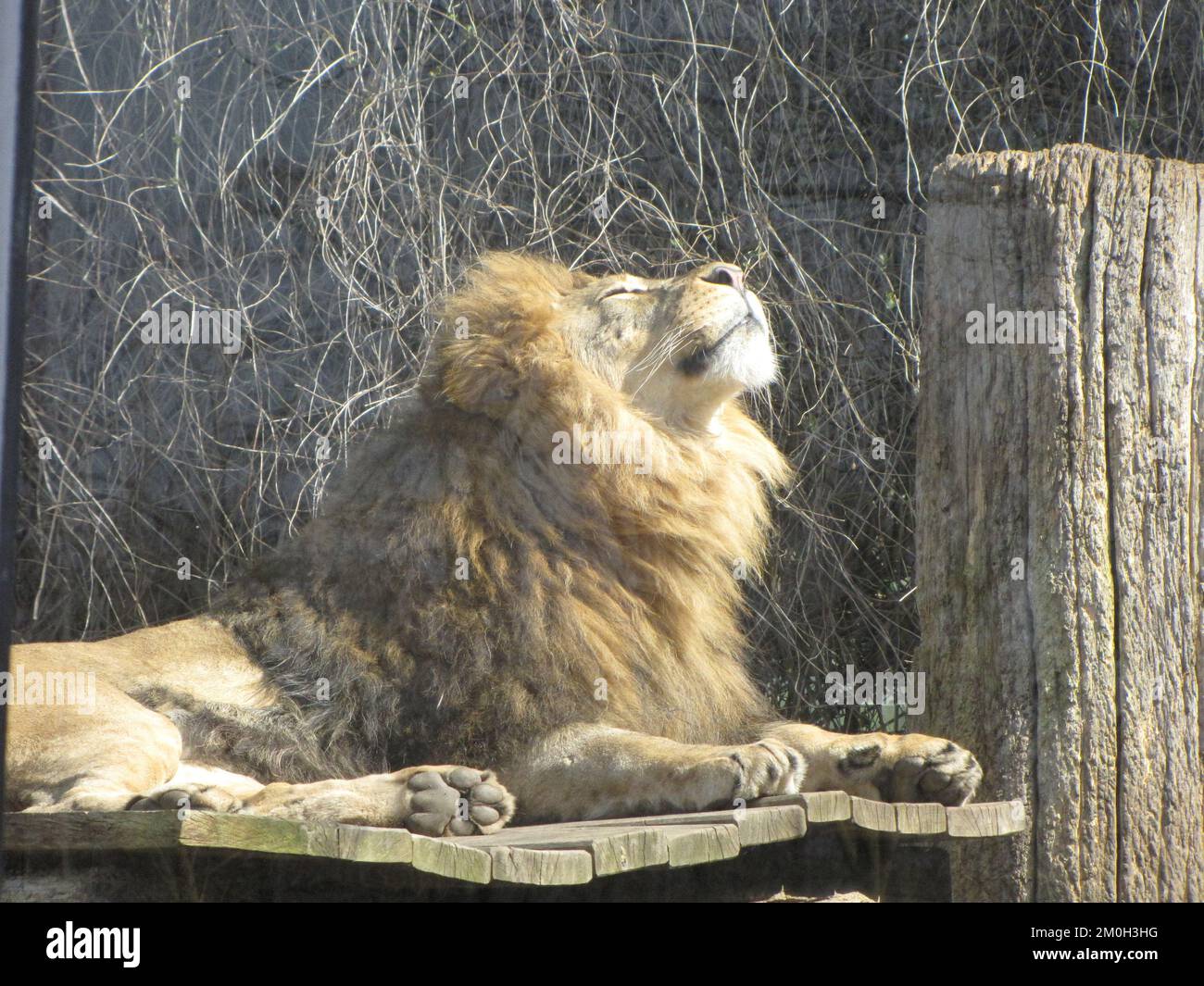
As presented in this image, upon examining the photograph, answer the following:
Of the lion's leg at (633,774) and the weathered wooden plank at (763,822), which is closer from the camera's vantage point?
the weathered wooden plank at (763,822)

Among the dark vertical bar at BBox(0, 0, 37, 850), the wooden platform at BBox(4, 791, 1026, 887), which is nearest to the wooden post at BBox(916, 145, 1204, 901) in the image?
the wooden platform at BBox(4, 791, 1026, 887)

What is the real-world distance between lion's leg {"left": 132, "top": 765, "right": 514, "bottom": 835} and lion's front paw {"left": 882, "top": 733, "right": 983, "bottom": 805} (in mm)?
790

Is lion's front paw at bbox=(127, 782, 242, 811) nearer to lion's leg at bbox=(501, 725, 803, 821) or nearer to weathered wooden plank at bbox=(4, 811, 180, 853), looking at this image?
weathered wooden plank at bbox=(4, 811, 180, 853)

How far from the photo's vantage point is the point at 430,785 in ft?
9.13

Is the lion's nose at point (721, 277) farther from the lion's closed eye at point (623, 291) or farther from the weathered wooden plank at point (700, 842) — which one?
the weathered wooden plank at point (700, 842)

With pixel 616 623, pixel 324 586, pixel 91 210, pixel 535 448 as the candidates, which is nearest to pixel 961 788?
pixel 616 623

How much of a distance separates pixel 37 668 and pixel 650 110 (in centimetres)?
285

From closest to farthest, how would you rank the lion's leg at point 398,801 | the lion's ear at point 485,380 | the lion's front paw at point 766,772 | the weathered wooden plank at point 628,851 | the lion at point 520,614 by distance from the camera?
the weathered wooden plank at point 628,851
the lion's leg at point 398,801
the lion's front paw at point 766,772
the lion at point 520,614
the lion's ear at point 485,380

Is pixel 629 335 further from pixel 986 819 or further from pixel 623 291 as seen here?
pixel 986 819

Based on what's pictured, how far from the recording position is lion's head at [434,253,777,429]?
12.1 ft

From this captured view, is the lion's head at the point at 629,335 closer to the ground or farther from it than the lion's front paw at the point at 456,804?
farther from it

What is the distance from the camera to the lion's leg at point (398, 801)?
2.73 m

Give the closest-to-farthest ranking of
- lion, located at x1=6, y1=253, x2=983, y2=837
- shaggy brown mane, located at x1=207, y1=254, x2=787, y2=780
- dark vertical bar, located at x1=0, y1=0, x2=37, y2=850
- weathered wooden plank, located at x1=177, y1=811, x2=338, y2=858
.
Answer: dark vertical bar, located at x1=0, y1=0, x2=37, y2=850 → weathered wooden plank, located at x1=177, y1=811, x2=338, y2=858 → lion, located at x1=6, y1=253, x2=983, y2=837 → shaggy brown mane, located at x1=207, y1=254, x2=787, y2=780

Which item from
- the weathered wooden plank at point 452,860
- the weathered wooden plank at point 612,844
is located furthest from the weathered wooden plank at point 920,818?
the weathered wooden plank at point 452,860
